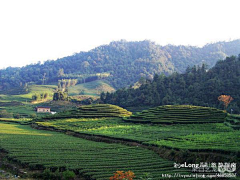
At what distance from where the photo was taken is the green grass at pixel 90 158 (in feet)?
83.5

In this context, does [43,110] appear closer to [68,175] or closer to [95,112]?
[95,112]

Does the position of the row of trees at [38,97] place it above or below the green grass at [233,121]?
above

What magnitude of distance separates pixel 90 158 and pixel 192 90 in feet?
246

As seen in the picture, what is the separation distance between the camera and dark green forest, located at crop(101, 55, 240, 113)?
9156cm

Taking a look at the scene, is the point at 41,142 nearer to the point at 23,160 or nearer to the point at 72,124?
the point at 23,160

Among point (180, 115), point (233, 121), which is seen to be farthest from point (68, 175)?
point (180, 115)

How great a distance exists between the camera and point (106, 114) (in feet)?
246

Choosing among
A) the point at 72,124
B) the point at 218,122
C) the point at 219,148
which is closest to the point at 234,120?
the point at 218,122

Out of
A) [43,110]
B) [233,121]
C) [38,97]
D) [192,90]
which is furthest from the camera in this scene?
[38,97]

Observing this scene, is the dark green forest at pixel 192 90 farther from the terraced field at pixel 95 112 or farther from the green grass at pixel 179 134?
the green grass at pixel 179 134

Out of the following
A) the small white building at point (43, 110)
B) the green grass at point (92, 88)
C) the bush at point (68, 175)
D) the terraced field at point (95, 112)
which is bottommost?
the bush at point (68, 175)

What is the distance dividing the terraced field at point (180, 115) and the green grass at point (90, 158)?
83.7 ft

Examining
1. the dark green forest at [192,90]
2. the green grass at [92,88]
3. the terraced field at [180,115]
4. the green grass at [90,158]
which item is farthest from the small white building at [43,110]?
the green grass at [90,158]

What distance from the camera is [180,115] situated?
62.0 metres
